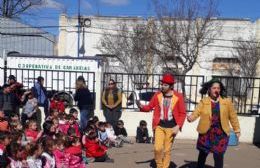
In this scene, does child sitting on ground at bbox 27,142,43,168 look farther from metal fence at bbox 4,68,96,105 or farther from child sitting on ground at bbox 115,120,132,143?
metal fence at bbox 4,68,96,105

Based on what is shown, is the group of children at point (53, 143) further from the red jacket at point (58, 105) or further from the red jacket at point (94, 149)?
the red jacket at point (58, 105)

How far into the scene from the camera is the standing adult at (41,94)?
42.0 feet

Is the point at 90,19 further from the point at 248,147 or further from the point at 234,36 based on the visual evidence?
the point at 248,147

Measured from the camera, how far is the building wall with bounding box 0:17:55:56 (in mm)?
27438

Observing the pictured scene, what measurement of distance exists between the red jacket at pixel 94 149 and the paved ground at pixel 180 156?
32 centimetres

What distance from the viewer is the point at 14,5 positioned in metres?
33.9

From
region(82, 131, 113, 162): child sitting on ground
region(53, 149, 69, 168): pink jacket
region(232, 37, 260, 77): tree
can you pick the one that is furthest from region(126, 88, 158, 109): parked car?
region(232, 37, 260, 77): tree

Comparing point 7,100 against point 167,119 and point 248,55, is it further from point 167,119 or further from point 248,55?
point 248,55

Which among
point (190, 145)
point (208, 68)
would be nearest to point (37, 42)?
point (208, 68)

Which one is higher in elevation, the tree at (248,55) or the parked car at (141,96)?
the tree at (248,55)

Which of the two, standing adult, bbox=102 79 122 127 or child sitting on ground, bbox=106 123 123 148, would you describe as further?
standing adult, bbox=102 79 122 127

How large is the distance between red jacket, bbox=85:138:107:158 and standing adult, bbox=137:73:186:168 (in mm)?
2001

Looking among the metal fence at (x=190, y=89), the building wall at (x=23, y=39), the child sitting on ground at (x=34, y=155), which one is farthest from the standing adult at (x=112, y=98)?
the building wall at (x=23, y=39)

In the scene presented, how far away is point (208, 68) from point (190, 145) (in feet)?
66.1
